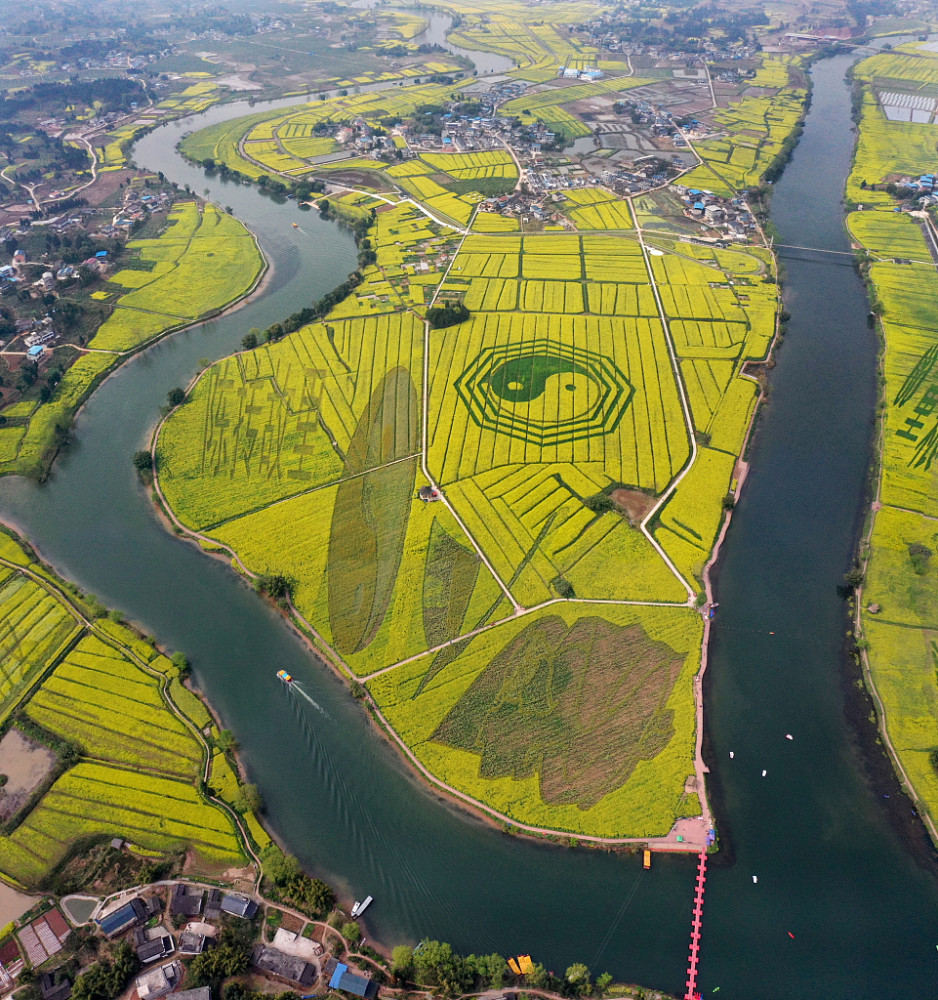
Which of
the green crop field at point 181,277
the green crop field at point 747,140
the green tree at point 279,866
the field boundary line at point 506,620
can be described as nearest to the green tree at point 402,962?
the green tree at point 279,866

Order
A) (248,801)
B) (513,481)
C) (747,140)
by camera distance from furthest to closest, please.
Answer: (747,140), (513,481), (248,801)

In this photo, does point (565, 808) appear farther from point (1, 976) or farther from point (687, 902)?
point (1, 976)

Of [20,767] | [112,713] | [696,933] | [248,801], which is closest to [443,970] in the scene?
[696,933]

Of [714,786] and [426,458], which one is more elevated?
[426,458]

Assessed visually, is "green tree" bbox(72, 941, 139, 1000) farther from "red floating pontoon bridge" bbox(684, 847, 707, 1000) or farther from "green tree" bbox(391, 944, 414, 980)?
"red floating pontoon bridge" bbox(684, 847, 707, 1000)

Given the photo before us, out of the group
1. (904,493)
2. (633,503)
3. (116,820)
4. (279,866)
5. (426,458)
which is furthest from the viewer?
(426,458)

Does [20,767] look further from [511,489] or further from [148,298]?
[148,298]

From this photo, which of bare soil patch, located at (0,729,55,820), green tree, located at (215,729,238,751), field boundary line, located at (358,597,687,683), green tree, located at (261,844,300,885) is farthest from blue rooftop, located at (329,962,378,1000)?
bare soil patch, located at (0,729,55,820)

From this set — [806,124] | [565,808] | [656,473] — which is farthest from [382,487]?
[806,124]
